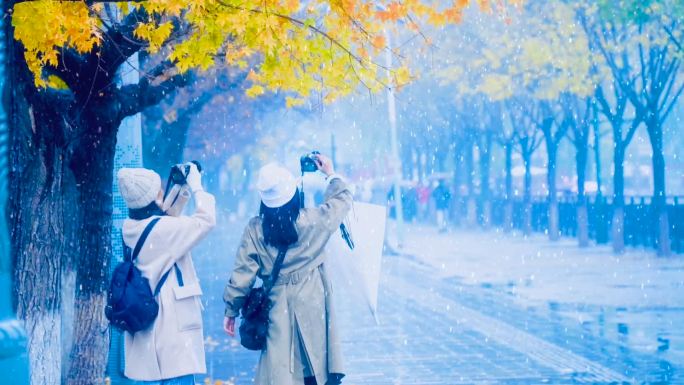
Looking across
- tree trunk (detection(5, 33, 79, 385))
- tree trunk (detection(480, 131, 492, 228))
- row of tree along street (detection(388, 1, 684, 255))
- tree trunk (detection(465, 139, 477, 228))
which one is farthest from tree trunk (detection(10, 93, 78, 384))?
tree trunk (detection(465, 139, 477, 228))

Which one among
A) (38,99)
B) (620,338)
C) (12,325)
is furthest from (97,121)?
(620,338)

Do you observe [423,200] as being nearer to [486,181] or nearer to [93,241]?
[486,181]

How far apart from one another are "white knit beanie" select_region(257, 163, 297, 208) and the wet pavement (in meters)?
4.01

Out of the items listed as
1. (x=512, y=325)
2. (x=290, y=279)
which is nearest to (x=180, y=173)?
(x=290, y=279)

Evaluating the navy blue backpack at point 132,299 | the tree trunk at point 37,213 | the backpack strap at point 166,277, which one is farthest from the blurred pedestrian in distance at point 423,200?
the navy blue backpack at point 132,299

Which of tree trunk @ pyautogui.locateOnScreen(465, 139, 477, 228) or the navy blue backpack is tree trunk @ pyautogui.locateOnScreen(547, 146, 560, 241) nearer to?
tree trunk @ pyautogui.locateOnScreen(465, 139, 477, 228)

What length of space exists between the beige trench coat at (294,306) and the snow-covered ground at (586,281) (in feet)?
16.9

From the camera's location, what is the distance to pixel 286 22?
6.94 metres

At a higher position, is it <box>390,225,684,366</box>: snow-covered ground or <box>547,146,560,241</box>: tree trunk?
<box>547,146,560,241</box>: tree trunk

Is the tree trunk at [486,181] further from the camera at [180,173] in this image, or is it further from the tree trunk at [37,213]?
the camera at [180,173]

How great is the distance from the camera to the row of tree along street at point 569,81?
19.9 m

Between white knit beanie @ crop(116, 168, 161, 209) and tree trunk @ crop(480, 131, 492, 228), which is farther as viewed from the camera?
tree trunk @ crop(480, 131, 492, 228)

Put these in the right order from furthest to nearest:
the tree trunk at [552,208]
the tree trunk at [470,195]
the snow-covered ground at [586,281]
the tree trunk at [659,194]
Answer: the tree trunk at [470,195], the tree trunk at [552,208], the tree trunk at [659,194], the snow-covered ground at [586,281]

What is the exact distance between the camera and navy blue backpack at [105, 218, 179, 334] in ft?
16.3
